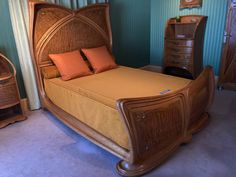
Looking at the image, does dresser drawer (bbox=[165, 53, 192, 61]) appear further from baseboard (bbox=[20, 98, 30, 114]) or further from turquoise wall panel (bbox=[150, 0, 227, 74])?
baseboard (bbox=[20, 98, 30, 114])

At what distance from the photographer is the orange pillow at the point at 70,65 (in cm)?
288

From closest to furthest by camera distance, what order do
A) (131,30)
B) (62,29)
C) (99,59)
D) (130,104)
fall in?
1. (130,104)
2. (62,29)
3. (99,59)
4. (131,30)

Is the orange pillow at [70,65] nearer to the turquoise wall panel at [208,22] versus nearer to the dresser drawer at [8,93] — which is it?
the dresser drawer at [8,93]

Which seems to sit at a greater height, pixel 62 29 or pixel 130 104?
pixel 62 29

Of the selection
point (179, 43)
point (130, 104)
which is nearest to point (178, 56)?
point (179, 43)

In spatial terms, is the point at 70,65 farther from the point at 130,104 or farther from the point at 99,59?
the point at 130,104

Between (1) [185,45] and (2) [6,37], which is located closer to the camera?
(2) [6,37]

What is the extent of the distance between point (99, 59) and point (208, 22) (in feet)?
7.62

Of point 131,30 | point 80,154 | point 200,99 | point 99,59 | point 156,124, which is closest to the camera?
point 156,124

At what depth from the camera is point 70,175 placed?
6.01 feet

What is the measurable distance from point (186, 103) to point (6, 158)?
1962 millimetres

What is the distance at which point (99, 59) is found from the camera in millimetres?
3271

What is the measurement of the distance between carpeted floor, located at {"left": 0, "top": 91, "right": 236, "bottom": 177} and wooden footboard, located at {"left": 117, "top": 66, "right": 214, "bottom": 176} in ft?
0.37

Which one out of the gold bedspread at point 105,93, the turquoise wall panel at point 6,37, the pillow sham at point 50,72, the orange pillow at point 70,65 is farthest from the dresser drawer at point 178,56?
the turquoise wall panel at point 6,37
